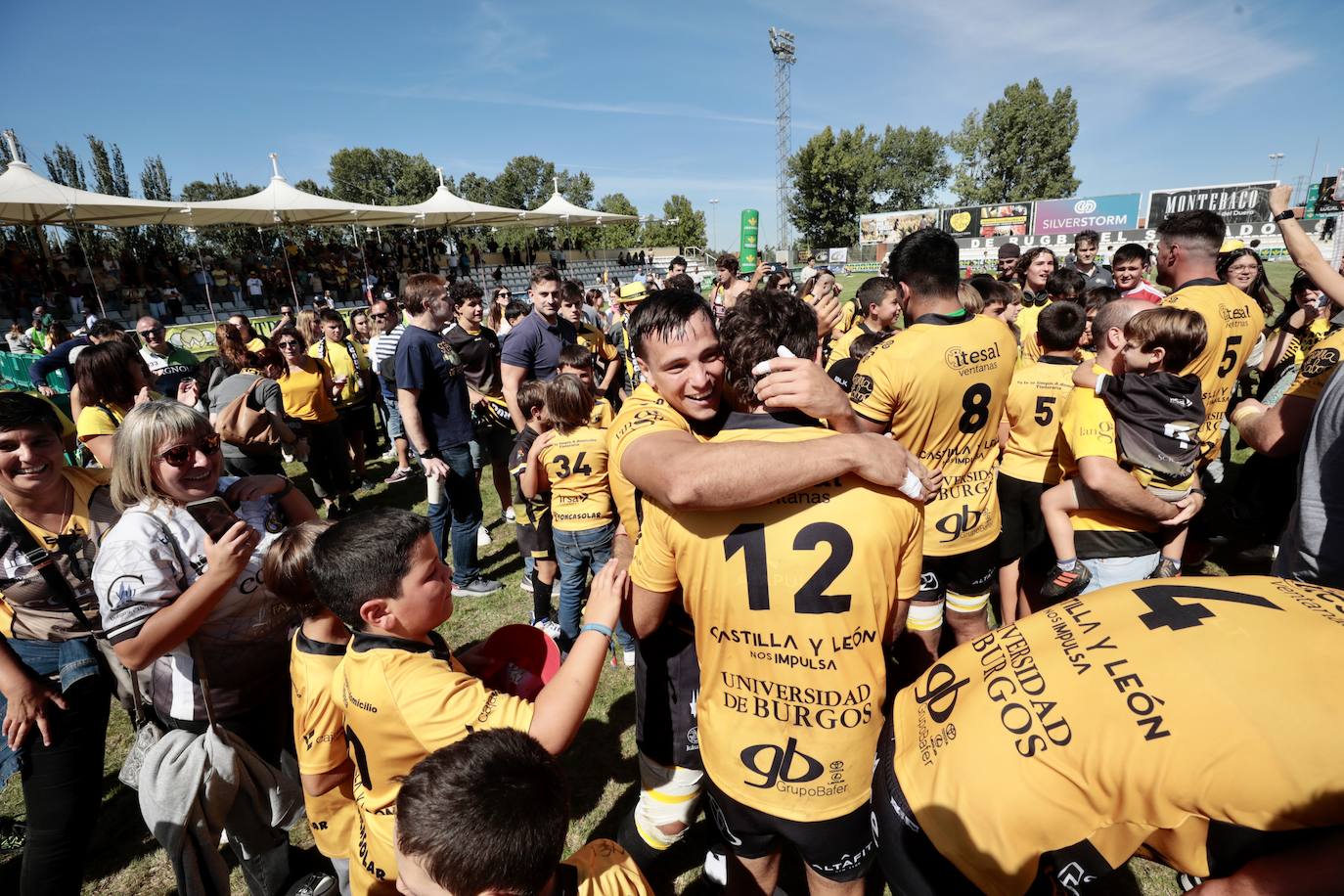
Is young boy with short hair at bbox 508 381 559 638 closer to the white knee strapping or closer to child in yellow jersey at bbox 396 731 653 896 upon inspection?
the white knee strapping

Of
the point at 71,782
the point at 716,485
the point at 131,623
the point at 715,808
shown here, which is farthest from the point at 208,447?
the point at 715,808

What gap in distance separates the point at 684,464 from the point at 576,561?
287 centimetres

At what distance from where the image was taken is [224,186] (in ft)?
229

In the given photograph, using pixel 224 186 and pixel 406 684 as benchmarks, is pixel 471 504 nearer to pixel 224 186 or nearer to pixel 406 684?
pixel 406 684

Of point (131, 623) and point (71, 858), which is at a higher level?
point (131, 623)

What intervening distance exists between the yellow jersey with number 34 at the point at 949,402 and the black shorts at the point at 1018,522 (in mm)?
872

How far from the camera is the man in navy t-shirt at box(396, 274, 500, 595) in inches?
199

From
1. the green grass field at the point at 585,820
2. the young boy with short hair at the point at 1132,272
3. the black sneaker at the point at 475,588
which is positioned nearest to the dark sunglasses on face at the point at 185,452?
the green grass field at the point at 585,820

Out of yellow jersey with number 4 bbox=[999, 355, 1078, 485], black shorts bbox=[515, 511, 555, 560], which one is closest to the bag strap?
black shorts bbox=[515, 511, 555, 560]

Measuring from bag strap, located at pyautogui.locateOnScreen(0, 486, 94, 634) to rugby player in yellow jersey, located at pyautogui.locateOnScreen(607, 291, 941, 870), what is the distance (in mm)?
2325

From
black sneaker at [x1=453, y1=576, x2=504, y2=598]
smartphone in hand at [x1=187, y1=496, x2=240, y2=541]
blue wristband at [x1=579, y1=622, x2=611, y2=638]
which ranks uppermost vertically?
smartphone in hand at [x1=187, y1=496, x2=240, y2=541]

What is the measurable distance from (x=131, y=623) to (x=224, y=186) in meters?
90.3

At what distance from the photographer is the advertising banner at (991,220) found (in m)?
39.3

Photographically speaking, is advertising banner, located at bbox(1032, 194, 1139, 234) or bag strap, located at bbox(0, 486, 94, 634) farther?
advertising banner, located at bbox(1032, 194, 1139, 234)
